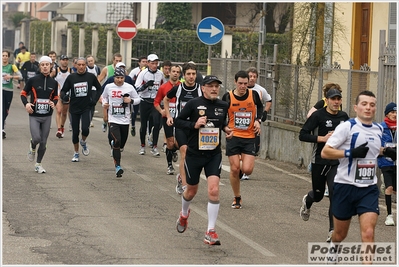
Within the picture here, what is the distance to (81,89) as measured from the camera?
57.4 feet

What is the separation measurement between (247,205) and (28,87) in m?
4.87

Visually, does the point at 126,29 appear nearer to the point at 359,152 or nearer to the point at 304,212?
the point at 304,212

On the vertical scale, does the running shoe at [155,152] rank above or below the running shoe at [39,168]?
above

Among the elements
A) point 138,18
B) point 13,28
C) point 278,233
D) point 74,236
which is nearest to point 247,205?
point 278,233

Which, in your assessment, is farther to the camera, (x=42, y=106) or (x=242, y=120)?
(x=42, y=106)

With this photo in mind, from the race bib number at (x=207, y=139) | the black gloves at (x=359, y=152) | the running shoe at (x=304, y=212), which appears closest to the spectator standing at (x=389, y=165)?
the running shoe at (x=304, y=212)

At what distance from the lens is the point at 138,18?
173 feet

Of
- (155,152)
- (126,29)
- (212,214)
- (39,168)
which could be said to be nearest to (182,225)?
(212,214)

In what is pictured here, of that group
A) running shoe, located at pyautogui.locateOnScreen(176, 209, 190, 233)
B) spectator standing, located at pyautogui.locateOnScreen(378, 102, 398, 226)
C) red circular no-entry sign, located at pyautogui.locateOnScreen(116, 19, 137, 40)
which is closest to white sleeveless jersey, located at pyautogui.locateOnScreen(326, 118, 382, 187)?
running shoe, located at pyautogui.locateOnScreen(176, 209, 190, 233)

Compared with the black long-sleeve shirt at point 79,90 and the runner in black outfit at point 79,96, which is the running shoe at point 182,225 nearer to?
the runner in black outfit at point 79,96

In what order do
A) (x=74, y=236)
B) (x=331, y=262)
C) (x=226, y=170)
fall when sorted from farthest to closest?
(x=226, y=170)
(x=74, y=236)
(x=331, y=262)

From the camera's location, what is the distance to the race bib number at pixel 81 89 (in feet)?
57.2

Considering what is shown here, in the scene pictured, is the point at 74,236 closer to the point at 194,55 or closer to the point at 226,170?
the point at 226,170

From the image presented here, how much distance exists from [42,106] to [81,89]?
1.80 meters
